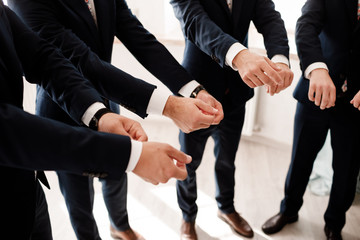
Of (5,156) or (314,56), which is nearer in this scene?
(5,156)

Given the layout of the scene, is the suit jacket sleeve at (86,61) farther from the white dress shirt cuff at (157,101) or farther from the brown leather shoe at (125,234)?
the brown leather shoe at (125,234)

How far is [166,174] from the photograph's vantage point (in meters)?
0.78

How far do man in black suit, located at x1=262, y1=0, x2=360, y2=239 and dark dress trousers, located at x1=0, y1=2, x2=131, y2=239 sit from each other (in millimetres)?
1021

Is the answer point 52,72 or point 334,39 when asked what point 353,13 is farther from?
point 52,72

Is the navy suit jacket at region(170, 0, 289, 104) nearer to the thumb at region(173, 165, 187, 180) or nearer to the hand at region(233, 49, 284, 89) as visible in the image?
the hand at region(233, 49, 284, 89)

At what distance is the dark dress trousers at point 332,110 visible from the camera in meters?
1.54

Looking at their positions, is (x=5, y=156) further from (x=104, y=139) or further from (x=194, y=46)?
(x=194, y=46)

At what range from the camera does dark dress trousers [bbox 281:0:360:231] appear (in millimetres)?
1545

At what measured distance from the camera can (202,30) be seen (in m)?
1.41

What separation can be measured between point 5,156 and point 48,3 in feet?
2.44

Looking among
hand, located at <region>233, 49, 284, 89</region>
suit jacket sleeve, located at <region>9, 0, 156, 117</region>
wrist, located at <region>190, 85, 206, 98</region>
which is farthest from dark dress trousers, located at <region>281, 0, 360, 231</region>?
Answer: suit jacket sleeve, located at <region>9, 0, 156, 117</region>

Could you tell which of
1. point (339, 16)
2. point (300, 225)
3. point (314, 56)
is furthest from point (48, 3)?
point (300, 225)

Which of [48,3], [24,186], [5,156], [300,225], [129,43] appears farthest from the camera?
[300,225]

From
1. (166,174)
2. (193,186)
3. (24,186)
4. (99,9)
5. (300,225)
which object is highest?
(99,9)
